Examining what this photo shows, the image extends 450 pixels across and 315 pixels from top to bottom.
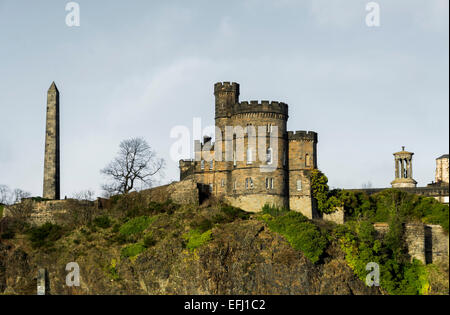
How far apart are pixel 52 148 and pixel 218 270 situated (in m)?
20.2

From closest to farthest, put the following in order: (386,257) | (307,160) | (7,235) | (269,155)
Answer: (386,257) → (7,235) → (269,155) → (307,160)

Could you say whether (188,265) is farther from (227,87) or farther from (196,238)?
(227,87)

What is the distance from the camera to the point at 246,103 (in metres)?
83.3

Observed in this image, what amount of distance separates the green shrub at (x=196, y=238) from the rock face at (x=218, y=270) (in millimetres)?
402

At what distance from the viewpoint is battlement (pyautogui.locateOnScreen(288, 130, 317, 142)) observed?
8400cm

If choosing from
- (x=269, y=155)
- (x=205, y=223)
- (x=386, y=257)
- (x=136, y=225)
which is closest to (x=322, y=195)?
(x=269, y=155)

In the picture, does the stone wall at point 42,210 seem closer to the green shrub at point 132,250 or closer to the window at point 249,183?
the green shrub at point 132,250

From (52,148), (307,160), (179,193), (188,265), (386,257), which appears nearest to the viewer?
(188,265)

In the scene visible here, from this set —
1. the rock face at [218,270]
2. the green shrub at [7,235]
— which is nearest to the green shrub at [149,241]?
the rock face at [218,270]

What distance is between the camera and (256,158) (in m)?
82.0

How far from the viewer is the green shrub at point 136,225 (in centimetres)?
7888

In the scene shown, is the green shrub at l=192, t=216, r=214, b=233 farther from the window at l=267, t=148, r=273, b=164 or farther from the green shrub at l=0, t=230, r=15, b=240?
the green shrub at l=0, t=230, r=15, b=240
